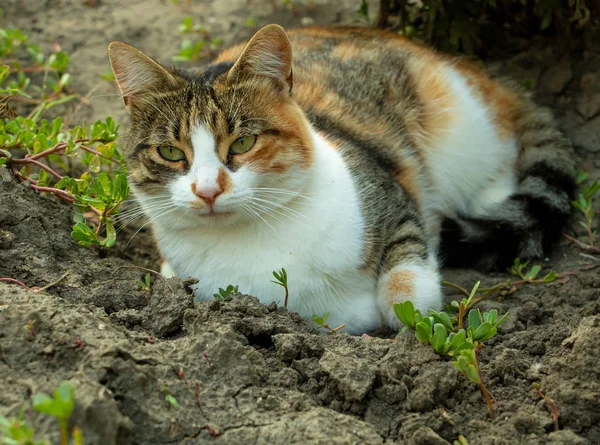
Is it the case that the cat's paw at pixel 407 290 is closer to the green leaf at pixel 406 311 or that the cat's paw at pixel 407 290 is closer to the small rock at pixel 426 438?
the green leaf at pixel 406 311

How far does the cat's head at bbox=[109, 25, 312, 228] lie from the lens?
2.62 m

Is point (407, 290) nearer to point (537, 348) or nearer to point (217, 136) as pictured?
point (537, 348)

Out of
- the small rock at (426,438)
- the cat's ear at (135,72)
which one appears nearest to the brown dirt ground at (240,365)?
the small rock at (426,438)

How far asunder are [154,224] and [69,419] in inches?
53.8

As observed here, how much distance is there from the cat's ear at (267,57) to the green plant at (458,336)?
1.09 meters

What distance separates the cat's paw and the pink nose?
864mm

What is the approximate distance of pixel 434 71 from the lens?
391cm

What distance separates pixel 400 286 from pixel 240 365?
949 mm

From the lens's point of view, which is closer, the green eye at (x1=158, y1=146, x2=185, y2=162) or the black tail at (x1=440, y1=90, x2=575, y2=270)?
the green eye at (x1=158, y1=146, x2=185, y2=162)

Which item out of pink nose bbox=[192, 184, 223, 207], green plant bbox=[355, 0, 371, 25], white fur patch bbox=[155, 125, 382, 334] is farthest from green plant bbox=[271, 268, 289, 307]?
green plant bbox=[355, 0, 371, 25]

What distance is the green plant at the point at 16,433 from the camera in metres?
1.55

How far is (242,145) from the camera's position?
2.71 meters

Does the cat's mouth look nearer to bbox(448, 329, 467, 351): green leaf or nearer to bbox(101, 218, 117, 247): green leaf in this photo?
bbox(101, 218, 117, 247): green leaf

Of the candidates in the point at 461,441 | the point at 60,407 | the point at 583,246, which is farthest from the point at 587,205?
the point at 60,407
